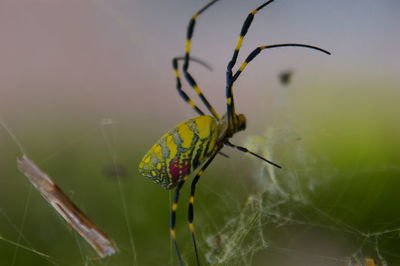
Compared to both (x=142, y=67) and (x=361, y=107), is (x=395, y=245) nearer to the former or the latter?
(x=361, y=107)

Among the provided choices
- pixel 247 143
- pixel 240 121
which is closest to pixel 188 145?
pixel 240 121

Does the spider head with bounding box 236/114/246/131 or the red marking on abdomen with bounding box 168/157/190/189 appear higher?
the red marking on abdomen with bounding box 168/157/190/189

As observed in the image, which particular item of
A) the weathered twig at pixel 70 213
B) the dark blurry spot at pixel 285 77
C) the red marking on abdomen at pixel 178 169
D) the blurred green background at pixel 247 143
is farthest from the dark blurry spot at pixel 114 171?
the dark blurry spot at pixel 285 77

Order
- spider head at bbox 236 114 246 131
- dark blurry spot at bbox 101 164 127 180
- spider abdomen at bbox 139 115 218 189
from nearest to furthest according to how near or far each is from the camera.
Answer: spider abdomen at bbox 139 115 218 189
spider head at bbox 236 114 246 131
dark blurry spot at bbox 101 164 127 180

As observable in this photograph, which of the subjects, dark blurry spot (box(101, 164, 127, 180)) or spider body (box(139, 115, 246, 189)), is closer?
spider body (box(139, 115, 246, 189))

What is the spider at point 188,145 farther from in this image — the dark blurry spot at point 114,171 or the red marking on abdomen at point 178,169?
the dark blurry spot at point 114,171

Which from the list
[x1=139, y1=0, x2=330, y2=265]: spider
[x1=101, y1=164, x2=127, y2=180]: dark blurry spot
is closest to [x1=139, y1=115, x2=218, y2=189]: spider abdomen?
[x1=139, y1=0, x2=330, y2=265]: spider

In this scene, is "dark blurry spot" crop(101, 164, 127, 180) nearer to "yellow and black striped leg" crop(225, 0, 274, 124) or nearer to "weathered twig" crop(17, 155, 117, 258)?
"weathered twig" crop(17, 155, 117, 258)
